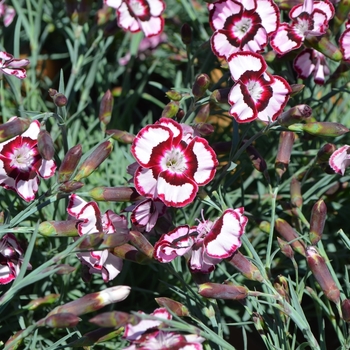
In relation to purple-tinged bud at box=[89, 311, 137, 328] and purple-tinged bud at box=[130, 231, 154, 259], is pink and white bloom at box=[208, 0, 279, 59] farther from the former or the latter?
purple-tinged bud at box=[89, 311, 137, 328]

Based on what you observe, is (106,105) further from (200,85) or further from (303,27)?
(303,27)

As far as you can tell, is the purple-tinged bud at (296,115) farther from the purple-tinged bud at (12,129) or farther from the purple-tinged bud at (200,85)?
the purple-tinged bud at (12,129)

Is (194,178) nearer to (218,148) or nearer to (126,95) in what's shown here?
(218,148)

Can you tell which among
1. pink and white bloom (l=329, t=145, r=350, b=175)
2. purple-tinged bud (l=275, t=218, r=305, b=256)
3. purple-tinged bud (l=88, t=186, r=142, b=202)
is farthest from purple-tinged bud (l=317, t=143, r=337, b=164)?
purple-tinged bud (l=88, t=186, r=142, b=202)

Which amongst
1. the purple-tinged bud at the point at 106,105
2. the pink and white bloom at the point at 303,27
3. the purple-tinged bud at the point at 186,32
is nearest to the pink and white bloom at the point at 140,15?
the purple-tinged bud at the point at 186,32

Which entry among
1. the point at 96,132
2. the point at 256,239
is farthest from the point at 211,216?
the point at 96,132

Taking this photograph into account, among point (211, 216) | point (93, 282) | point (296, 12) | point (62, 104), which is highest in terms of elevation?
point (296, 12)

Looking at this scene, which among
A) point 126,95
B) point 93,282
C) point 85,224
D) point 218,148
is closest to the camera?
point 85,224
